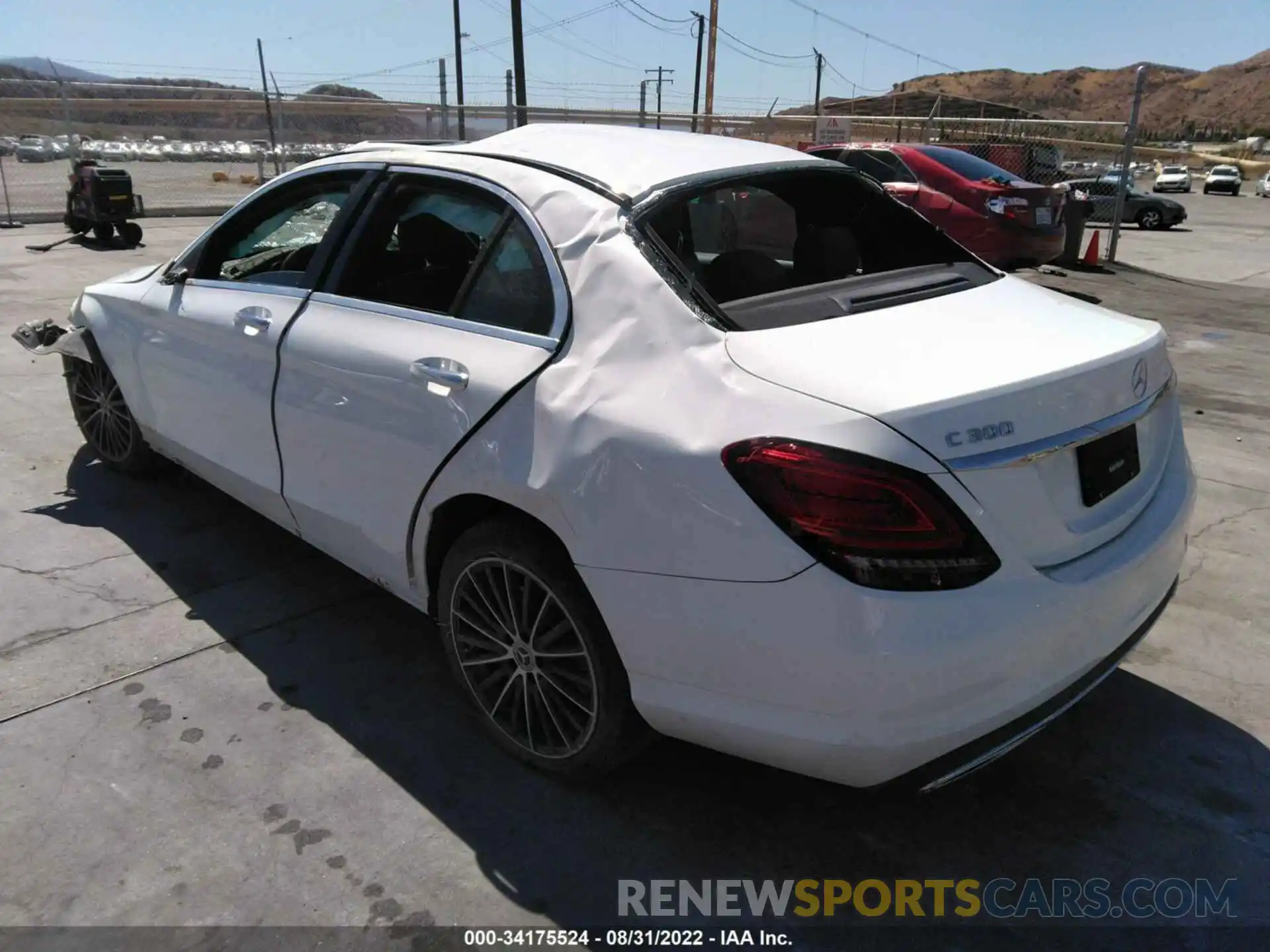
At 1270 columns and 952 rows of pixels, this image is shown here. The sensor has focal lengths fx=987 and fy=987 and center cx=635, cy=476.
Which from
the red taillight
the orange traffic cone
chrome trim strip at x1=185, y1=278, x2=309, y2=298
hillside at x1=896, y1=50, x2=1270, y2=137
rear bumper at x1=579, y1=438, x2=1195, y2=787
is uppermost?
hillside at x1=896, y1=50, x2=1270, y2=137

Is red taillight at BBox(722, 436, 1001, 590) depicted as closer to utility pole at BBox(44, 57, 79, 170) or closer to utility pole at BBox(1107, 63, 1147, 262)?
utility pole at BBox(1107, 63, 1147, 262)

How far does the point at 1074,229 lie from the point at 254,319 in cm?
1397

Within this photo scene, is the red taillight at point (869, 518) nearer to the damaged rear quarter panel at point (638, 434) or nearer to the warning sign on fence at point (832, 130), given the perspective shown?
the damaged rear quarter panel at point (638, 434)

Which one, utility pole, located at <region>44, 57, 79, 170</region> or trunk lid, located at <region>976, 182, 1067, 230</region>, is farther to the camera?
utility pole, located at <region>44, 57, 79, 170</region>

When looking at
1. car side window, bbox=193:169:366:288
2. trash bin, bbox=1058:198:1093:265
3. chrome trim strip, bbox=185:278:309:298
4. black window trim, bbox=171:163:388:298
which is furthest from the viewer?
trash bin, bbox=1058:198:1093:265

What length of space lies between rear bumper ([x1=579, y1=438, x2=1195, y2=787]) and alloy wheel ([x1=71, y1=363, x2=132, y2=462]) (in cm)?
340

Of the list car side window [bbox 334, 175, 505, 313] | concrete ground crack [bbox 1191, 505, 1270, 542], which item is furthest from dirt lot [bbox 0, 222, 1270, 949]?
car side window [bbox 334, 175, 505, 313]

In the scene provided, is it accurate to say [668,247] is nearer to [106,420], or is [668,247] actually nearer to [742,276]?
[742,276]

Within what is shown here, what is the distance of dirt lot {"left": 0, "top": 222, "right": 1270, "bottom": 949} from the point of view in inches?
95.9

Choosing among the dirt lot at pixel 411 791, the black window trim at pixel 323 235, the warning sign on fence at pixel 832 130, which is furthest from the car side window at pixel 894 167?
the black window trim at pixel 323 235

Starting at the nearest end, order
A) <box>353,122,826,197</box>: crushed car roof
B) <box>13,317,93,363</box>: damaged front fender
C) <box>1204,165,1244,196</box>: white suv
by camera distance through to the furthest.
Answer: <box>353,122,826,197</box>: crushed car roof
<box>13,317,93,363</box>: damaged front fender
<box>1204,165,1244,196</box>: white suv

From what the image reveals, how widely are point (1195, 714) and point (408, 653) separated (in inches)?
104

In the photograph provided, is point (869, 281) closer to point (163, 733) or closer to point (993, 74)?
point (163, 733)

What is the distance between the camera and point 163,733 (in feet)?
10.0
